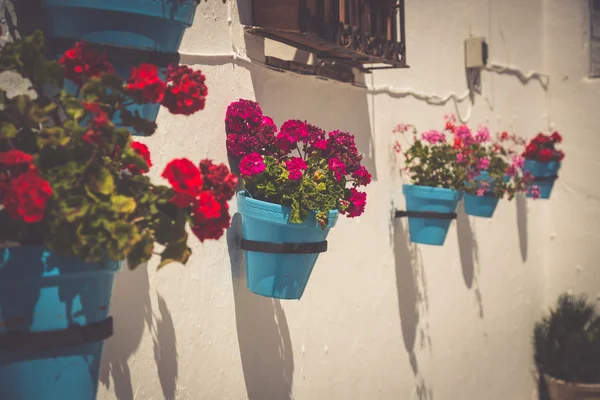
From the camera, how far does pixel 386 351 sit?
9.51ft

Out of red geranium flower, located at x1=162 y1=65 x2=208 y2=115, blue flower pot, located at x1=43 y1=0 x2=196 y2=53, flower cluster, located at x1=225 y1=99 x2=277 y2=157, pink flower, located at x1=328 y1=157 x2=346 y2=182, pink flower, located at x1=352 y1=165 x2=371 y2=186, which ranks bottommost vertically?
pink flower, located at x1=352 y1=165 x2=371 y2=186

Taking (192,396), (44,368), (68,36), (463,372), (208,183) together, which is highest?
(68,36)

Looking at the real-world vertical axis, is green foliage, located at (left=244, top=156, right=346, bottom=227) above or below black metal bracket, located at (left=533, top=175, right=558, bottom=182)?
above

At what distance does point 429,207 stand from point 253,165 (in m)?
1.13

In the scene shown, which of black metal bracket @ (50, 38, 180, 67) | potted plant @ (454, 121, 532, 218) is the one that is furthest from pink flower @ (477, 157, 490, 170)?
black metal bracket @ (50, 38, 180, 67)

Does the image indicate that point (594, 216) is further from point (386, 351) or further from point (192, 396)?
point (192, 396)

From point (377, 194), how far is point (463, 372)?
1.26m

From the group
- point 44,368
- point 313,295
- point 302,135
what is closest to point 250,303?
point 313,295

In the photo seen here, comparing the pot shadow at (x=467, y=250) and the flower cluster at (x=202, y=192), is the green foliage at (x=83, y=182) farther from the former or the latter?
the pot shadow at (x=467, y=250)

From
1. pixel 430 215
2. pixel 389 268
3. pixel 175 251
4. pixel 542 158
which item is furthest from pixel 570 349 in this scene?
pixel 175 251

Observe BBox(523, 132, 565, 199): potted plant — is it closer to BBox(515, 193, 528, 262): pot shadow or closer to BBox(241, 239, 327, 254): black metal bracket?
BBox(515, 193, 528, 262): pot shadow

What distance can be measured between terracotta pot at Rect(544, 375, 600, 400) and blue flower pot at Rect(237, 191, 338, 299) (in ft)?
8.86

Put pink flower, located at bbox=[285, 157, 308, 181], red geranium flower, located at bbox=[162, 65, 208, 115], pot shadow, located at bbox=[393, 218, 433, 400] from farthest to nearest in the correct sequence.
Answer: pot shadow, located at bbox=[393, 218, 433, 400]
pink flower, located at bbox=[285, 157, 308, 181]
red geranium flower, located at bbox=[162, 65, 208, 115]

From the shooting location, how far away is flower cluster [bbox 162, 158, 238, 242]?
1125 millimetres
